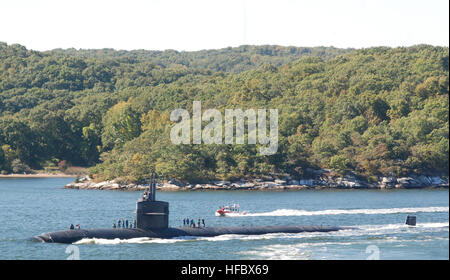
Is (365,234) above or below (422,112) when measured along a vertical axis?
below

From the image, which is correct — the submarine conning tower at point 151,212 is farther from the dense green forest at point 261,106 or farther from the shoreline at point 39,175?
the shoreline at point 39,175

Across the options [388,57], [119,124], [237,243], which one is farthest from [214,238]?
[388,57]

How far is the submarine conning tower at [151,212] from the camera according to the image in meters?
43.8

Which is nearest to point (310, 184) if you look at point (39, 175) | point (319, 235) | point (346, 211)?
point (346, 211)

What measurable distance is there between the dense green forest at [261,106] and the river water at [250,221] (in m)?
9.20

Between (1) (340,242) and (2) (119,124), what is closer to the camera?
(1) (340,242)

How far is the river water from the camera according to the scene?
141 feet

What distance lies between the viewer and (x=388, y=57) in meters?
157

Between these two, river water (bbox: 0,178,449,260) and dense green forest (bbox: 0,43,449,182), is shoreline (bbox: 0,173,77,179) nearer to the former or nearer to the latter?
dense green forest (bbox: 0,43,449,182)

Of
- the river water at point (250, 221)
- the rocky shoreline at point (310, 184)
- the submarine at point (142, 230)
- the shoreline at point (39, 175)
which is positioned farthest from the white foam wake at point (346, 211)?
the shoreline at point (39, 175)

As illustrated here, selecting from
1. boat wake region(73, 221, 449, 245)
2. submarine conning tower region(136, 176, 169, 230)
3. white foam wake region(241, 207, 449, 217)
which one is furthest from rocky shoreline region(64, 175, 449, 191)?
submarine conning tower region(136, 176, 169, 230)

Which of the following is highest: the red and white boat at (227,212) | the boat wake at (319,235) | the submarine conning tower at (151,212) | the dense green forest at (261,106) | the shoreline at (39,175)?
the dense green forest at (261,106)
